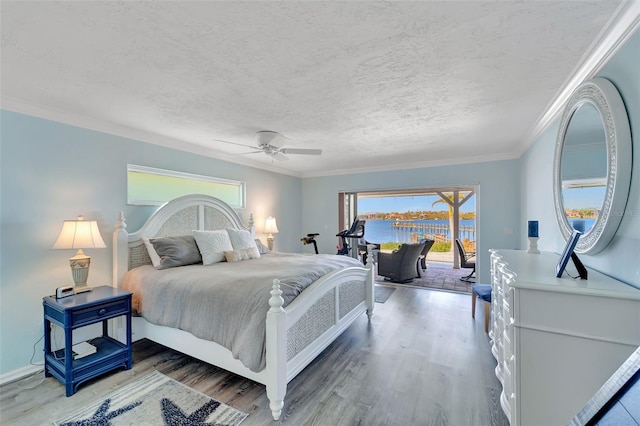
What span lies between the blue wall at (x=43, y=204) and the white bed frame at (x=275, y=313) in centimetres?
23

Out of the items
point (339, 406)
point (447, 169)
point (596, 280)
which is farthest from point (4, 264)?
point (447, 169)

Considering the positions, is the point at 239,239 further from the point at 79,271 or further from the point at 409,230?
the point at 409,230

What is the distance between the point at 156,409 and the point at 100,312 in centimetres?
101

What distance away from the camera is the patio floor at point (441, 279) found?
17.1 feet

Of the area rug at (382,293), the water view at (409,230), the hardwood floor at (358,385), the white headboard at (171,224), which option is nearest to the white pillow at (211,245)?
the white headboard at (171,224)

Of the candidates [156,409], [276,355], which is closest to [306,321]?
[276,355]

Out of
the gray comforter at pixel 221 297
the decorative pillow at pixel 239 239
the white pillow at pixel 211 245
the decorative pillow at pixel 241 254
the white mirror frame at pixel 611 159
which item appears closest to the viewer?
the white mirror frame at pixel 611 159

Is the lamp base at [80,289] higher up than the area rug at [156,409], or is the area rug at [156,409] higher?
the lamp base at [80,289]

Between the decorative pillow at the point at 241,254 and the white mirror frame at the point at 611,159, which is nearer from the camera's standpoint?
the white mirror frame at the point at 611,159

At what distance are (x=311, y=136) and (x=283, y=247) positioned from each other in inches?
121

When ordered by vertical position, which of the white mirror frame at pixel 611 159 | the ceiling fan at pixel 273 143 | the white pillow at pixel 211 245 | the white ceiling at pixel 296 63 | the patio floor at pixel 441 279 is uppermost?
the white ceiling at pixel 296 63

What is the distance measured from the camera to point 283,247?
584cm

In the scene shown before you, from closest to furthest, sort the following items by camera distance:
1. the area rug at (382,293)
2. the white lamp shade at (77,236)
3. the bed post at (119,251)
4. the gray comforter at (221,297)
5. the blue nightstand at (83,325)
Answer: the gray comforter at (221,297)
the blue nightstand at (83,325)
the white lamp shade at (77,236)
the bed post at (119,251)
the area rug at (382,293)

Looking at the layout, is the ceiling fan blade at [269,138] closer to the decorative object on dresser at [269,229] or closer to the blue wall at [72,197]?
the blue wall at [72,197]
